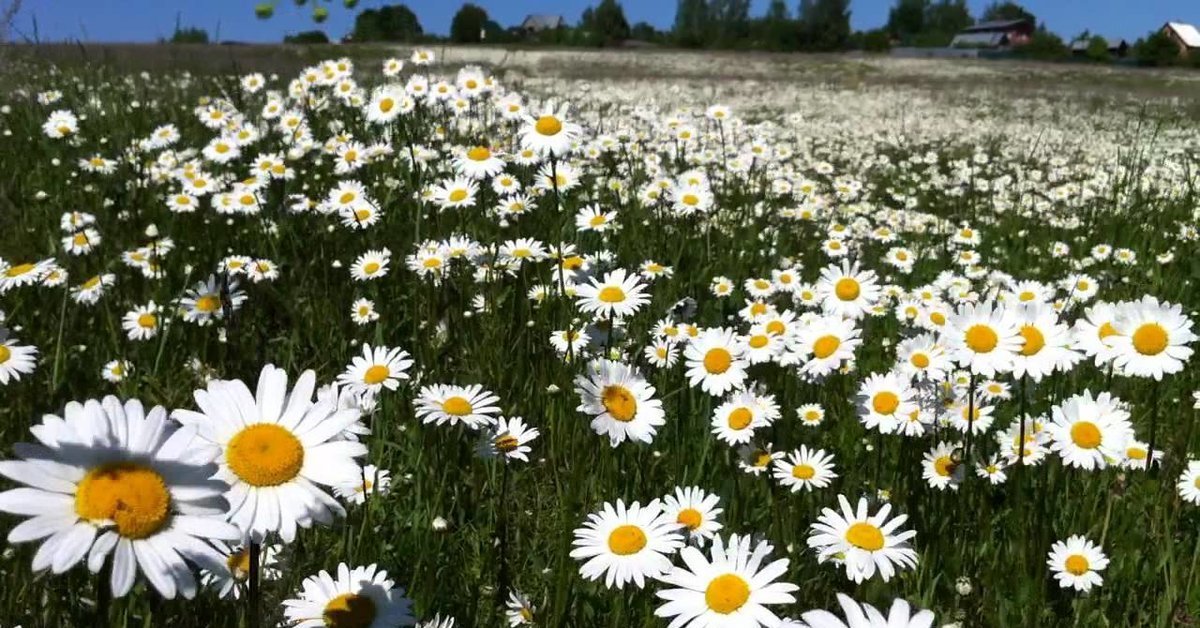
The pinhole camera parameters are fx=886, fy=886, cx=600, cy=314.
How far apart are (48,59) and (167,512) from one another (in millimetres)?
12563

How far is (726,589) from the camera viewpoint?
166 centimetres

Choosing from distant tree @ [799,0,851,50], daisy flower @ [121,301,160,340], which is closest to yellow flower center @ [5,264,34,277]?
daisy flower @ [121,301,160,340]

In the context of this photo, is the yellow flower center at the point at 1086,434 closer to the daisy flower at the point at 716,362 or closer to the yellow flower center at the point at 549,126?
the daisy flower at the point at 716,362

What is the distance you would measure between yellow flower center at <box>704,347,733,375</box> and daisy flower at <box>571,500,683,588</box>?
1.02m

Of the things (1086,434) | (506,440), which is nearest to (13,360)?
Result: (506,440)

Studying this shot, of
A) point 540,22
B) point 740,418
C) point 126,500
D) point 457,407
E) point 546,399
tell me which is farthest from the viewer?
point 540,22

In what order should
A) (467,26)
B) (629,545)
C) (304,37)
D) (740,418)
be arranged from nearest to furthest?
(629,545)
(740,418)
(304,37)
(467,26)

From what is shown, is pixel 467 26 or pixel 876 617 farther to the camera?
pixel 467 26

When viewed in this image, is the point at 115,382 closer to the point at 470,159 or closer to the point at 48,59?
the point at 470,159

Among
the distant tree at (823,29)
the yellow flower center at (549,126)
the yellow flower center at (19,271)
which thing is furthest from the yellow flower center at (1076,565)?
the distant tree at (823,29)

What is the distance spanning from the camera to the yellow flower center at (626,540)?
1913 millimetres

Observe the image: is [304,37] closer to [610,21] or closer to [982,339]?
[982,339]

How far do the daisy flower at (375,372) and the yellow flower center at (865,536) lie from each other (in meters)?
1.35

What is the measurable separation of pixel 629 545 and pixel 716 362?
1.17 m
